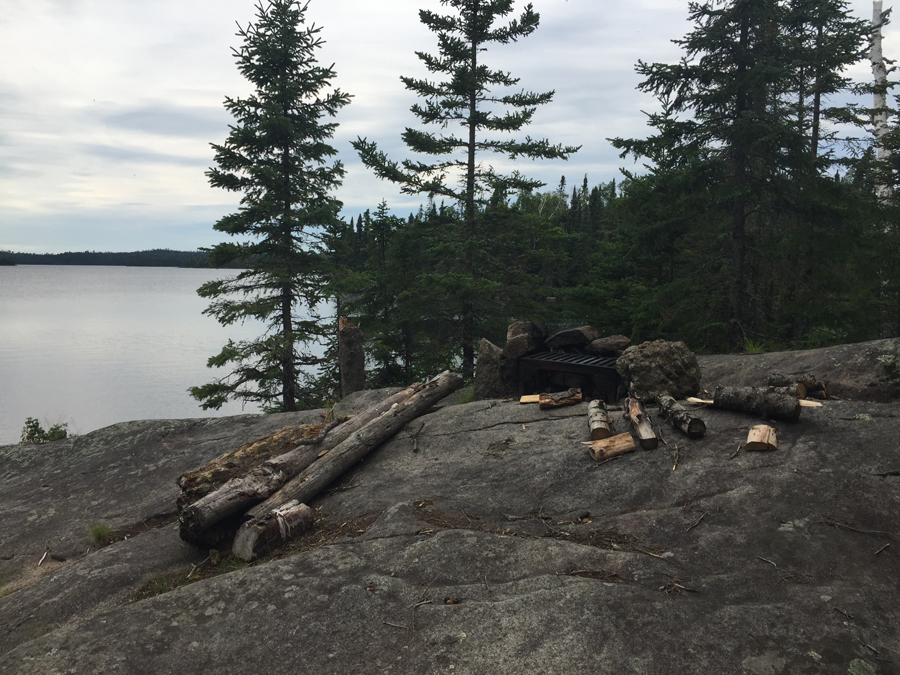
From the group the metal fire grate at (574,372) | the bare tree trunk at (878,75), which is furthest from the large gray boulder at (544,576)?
the bare tree trunk at (878,75)

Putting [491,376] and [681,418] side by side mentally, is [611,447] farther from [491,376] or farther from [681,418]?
[491,376]

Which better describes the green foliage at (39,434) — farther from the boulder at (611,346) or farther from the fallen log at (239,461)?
the boulder at (611,346)

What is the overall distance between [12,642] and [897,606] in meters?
6.56

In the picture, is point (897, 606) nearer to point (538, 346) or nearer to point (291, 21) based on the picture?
point (538, 346)

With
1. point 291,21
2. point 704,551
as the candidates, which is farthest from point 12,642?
point 291,21

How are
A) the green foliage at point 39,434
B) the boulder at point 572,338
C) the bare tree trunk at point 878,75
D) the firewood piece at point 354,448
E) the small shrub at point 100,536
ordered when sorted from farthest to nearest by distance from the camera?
the bare tree trunk at point 878,75 < the green foliage at point 39,434 < the boulder at point 572,338 < the small shrub at point 100,536 < the firewood piece at point 354,448

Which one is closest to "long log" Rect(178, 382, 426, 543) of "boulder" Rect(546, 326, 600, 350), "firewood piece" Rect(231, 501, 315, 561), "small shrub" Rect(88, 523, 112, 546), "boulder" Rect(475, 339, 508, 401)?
"firewood piece" Rect(231, 501, 315, 561)

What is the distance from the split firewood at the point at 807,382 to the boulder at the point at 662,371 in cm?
103

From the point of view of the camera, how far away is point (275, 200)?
54.8ft

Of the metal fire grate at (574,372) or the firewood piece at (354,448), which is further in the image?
the metal fire grate at (574,372)

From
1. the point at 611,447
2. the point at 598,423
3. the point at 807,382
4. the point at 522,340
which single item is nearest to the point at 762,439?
the point at 611,447

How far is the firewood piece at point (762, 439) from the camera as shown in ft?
18.3

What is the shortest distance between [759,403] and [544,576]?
371cm

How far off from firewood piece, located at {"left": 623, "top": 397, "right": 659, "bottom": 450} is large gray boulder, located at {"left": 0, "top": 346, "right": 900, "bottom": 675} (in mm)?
243
